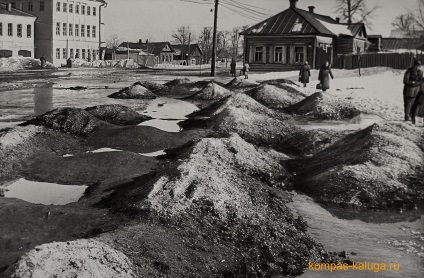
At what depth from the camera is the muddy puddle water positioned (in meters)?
5.32

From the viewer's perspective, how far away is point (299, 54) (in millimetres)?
42469

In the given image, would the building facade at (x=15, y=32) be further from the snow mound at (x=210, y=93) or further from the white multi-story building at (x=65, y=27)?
the snow mound at (x=210, y=93)

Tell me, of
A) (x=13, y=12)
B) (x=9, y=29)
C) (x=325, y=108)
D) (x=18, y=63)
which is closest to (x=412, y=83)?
(x=325, y=108)

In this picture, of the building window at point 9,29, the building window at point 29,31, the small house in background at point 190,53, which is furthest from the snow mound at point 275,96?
the small house in background at point 190,53

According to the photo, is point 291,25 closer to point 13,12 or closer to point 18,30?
point 18,30

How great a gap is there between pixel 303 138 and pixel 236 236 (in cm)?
663

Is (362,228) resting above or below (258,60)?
below

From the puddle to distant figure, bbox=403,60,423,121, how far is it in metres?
8.89

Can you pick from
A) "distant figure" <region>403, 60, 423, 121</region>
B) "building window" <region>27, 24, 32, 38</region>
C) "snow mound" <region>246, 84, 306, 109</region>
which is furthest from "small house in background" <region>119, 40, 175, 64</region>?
"distant figure" <region>403, 60, 423, 121</region>

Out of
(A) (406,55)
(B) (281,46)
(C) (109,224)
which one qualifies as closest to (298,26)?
(B) (281,46)

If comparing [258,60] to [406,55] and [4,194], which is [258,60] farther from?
[4,194]

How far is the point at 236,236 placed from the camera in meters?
5.80

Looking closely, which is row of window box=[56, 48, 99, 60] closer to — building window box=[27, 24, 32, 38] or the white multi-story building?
the white multi-story building

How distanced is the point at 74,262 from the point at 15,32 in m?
63.7
